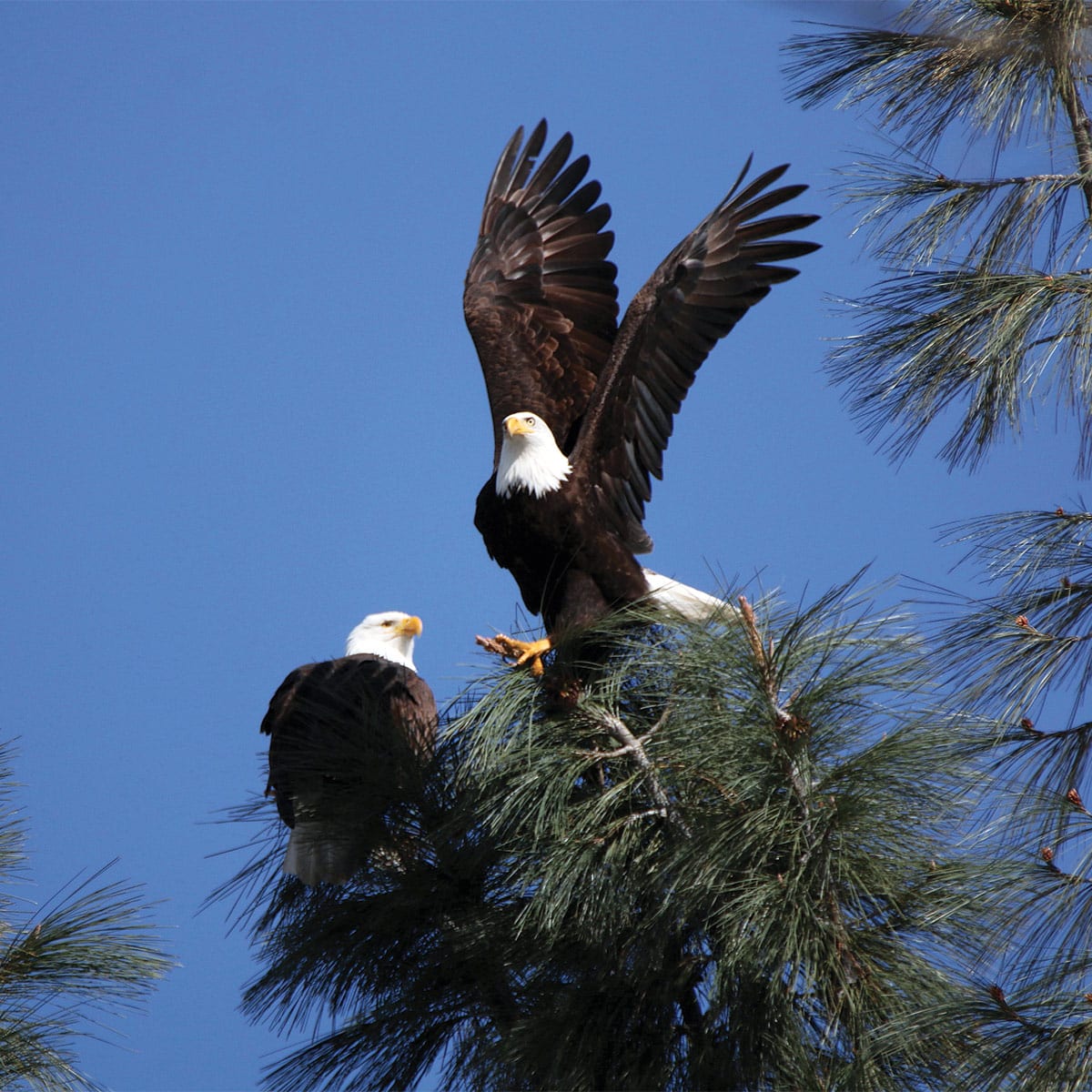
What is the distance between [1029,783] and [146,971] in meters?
1.32

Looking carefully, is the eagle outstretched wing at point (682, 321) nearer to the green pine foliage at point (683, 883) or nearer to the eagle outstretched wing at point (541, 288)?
the eagle outstretched wing at point (541, 288)

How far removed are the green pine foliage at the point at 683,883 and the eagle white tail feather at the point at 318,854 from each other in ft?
0.24

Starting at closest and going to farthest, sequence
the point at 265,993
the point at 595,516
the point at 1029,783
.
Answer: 1. the point at 1029,783
2. the point at 265,993
3. the point at 595,516

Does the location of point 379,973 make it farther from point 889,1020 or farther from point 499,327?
point 499,327

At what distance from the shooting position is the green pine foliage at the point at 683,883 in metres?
1.82

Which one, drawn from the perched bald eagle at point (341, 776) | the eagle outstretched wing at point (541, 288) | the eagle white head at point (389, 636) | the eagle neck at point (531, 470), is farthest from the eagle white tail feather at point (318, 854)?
the eagle white head at point (389, 636)

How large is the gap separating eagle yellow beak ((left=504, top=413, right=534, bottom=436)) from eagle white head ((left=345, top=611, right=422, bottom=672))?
85 centimetres

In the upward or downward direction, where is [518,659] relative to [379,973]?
upward

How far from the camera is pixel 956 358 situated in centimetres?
265

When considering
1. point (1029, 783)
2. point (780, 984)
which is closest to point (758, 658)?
point (780, 984)

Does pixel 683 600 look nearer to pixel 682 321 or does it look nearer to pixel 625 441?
pixel 625 441

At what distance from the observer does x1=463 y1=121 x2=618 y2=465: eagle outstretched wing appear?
132 inches

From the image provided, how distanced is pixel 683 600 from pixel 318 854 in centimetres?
82

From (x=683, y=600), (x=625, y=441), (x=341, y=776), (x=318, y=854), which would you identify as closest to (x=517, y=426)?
(x=625, y=441)
